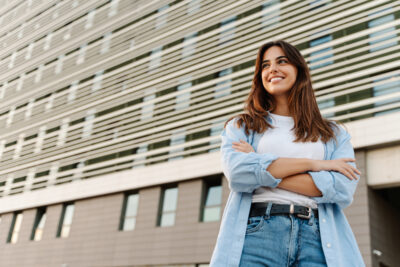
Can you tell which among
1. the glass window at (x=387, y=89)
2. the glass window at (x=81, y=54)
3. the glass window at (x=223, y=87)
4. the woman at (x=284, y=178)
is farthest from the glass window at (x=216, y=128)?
the woman at (x=284, y=178)

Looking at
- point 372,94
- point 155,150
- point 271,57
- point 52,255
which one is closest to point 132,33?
point 155,150

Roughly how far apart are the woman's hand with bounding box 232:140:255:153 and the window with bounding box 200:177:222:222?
589 inches

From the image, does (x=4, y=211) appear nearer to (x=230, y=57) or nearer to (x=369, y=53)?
(x=230, y=57)

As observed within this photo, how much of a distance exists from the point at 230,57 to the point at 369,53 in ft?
19.6

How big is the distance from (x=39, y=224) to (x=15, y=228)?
221 cm

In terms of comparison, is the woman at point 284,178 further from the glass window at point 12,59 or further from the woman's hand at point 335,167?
the glass window at point 12,59

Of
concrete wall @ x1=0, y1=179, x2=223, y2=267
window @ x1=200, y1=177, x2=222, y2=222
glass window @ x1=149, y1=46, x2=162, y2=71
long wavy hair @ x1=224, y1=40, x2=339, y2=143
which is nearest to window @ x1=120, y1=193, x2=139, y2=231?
concrete wall @ x1=0, y1=179, x2=223, y2=267

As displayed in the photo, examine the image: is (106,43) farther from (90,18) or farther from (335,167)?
(335,167)

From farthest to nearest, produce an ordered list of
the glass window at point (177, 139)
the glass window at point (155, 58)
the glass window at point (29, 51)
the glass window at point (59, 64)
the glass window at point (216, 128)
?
the glass window at point (29, 51), the glass window at point (59, 64), the glass window at point (155, 58), the glass window at point (177, 139), the glass window at point (216, 128)

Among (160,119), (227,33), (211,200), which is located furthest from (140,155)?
(227,33)

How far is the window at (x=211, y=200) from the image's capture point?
17.1 metres

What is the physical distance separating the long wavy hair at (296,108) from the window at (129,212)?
1781 cm

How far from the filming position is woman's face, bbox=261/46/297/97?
240 cm

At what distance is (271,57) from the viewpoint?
2.47 m
